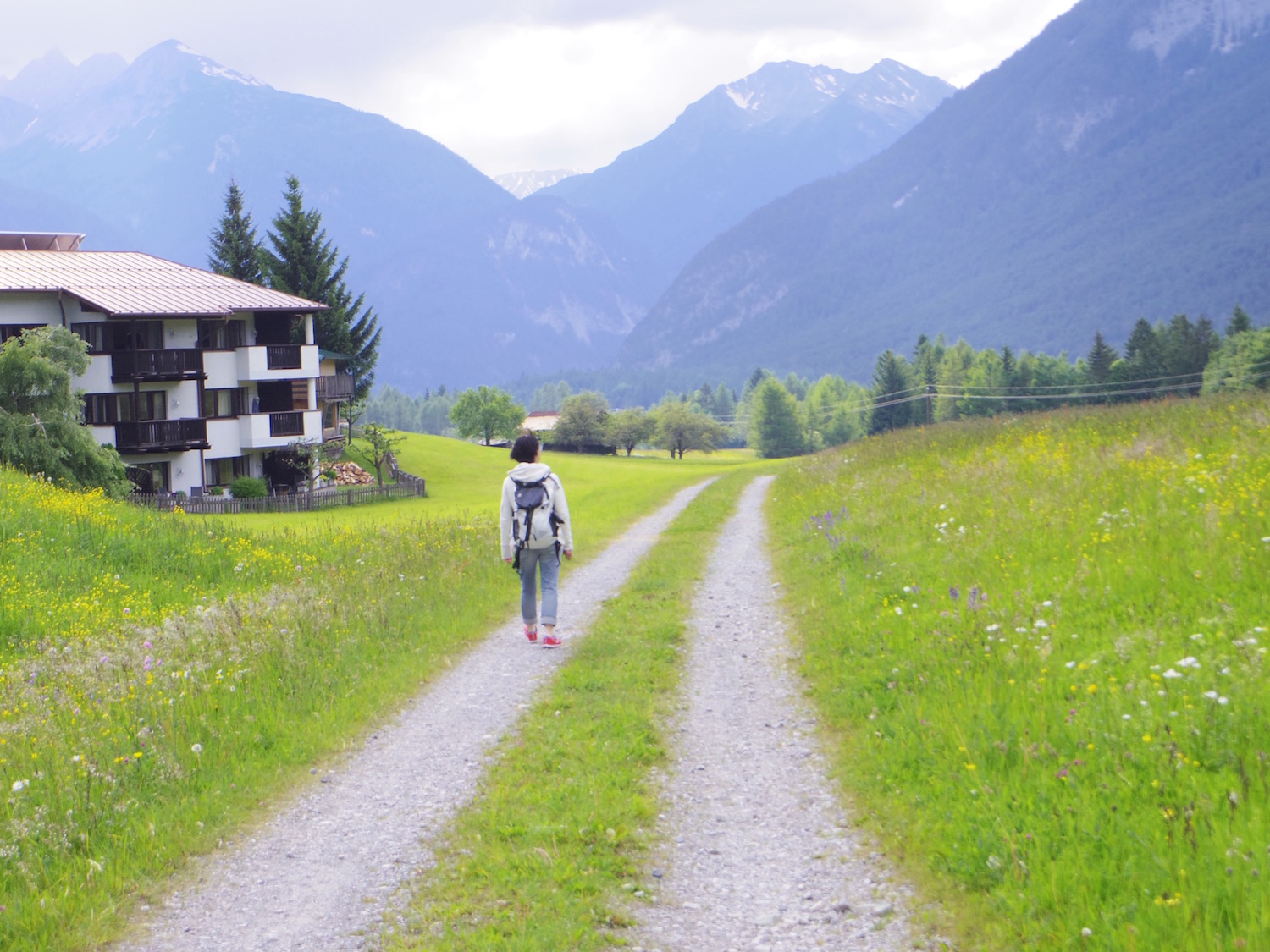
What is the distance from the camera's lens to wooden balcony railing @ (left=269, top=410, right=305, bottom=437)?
61094 millimetres

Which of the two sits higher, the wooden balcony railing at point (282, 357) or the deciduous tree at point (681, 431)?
the wooden balcony railing at point (282, 357)

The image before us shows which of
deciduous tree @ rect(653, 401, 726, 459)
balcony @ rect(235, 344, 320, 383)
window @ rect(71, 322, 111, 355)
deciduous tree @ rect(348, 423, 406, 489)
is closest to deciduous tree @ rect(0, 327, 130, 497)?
window @ rect(71, 322, 111, 355)

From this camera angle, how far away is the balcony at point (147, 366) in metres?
53.2

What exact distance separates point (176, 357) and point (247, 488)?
8.03m

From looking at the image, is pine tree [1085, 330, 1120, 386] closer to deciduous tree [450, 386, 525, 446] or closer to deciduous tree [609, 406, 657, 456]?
deciduous tree [609, 406, 657, 456]

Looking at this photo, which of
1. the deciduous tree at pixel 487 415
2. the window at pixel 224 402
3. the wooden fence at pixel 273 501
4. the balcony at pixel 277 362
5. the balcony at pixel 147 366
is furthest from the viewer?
the deciduous tree at pixel 487 415

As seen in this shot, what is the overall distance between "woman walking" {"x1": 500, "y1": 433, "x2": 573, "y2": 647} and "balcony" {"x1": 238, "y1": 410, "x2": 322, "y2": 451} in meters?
51.5

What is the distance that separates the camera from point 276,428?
61250 millimetres

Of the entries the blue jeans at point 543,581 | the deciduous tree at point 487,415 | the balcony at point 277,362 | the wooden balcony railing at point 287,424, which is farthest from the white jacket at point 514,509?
the deciduous tree at point 487,415

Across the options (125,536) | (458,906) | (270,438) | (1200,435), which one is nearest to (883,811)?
(458,906)

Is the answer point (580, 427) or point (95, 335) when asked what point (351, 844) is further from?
point (580, 427)

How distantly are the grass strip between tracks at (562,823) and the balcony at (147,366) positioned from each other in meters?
49.1

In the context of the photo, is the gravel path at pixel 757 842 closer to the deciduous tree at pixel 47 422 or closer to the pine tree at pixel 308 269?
the deciduous tree at pixel 47 422

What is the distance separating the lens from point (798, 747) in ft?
28.5
